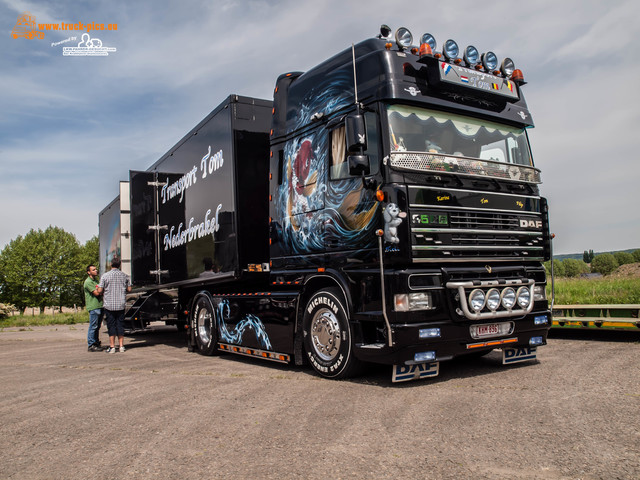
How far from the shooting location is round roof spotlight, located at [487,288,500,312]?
19.0ft

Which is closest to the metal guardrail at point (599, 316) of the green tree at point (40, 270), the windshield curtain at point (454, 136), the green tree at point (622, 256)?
the windshield curtain at point (454, 136)

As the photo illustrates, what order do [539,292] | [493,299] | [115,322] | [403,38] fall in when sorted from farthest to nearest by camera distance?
[115,322] → [539,292] → [403,38] → [493,299]

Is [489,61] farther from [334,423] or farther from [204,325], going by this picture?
[204,325]

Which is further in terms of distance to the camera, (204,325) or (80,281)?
(80,281)

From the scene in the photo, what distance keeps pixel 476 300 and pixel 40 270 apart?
6467 cm

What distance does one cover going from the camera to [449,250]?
5652 mm

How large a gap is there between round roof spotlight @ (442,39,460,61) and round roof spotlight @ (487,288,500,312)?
273cm

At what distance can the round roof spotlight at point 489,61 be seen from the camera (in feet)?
21.9

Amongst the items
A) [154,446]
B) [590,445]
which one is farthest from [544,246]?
[154,446]

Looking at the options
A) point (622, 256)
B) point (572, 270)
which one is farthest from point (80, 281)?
point (572, 270)

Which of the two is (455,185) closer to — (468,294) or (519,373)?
(468,294)

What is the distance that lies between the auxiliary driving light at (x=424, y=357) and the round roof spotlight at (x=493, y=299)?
84cm

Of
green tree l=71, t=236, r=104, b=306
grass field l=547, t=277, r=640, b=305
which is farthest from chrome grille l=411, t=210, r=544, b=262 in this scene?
green tree l=71, t=236, r=104, b=306

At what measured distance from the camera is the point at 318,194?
6.54m
